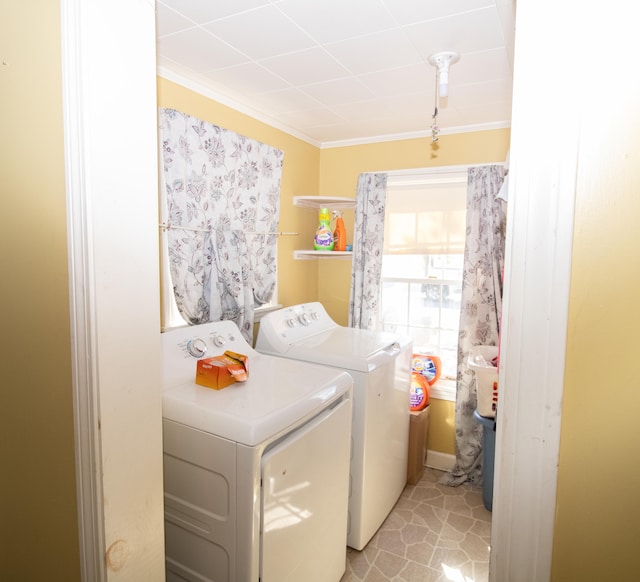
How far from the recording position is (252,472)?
1.30 meters

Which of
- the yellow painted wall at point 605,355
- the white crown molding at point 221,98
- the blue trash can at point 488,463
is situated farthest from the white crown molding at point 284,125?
the yellow painted wall at point 605,355

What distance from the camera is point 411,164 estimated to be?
3047mm

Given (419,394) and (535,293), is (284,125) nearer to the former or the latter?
(419,394)

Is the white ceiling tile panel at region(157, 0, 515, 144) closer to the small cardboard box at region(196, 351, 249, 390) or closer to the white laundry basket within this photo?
the small cardboard box at region(196, 351, 249, 390)

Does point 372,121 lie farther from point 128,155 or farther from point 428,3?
point 128,155

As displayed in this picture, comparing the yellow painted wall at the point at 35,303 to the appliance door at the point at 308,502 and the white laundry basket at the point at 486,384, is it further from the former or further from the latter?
the white laundry basket at the point at 486,384

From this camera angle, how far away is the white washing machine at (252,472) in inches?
52.6

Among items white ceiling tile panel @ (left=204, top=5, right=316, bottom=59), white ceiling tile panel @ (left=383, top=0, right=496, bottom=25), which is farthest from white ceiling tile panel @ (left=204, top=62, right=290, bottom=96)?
white ceiling tile panel @ (left=383, top=0, right=496, bottom=25)

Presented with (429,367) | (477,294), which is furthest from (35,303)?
(429,367)

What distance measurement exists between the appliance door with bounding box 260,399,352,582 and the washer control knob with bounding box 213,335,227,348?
2.10ft

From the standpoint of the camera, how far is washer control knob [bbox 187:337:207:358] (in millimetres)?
1860

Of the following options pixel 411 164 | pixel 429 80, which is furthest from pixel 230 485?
pixel 411 164

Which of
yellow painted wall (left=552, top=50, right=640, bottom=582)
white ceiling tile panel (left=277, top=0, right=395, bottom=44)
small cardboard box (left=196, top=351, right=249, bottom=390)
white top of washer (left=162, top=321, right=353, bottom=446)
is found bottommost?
white top of washer (left=162, top=321, right=353, bottom=446)

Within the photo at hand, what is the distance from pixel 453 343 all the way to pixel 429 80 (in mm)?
1820
